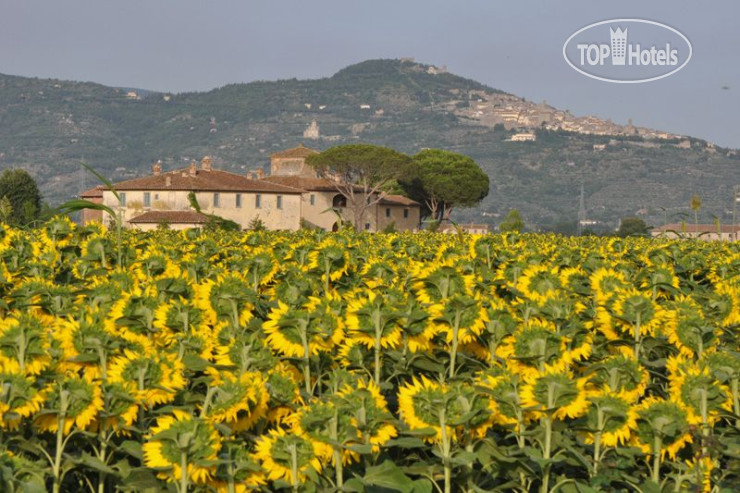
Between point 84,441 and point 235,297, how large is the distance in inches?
55.5

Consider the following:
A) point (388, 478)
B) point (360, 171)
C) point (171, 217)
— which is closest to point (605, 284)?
point (388, 478)

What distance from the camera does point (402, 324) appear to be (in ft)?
17.5

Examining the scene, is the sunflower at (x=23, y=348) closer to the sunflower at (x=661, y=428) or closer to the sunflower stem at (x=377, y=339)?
the sunflower stem at (x=377, y=339)

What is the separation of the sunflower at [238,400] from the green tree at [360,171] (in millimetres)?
100156

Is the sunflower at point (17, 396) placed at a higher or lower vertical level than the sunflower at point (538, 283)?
lower

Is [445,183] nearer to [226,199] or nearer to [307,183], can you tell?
[307,183]

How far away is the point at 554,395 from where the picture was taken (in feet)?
14.6

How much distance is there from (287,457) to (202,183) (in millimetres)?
90740

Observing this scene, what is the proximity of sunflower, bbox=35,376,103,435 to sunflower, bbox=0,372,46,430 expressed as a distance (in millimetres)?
70

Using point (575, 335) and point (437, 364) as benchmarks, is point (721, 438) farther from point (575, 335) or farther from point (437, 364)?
point (437, 364)

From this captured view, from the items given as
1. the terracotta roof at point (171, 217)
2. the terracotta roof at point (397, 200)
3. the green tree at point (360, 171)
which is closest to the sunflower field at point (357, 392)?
the terracotta roof at point (171, 217)

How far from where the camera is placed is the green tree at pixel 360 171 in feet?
347

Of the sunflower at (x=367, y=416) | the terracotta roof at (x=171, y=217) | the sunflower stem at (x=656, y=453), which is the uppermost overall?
the sunflower at (x=367, y=416)

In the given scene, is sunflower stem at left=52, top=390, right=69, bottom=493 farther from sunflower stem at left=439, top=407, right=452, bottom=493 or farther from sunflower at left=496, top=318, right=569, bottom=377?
sunflower at left=496, top=318, right=569, bottom=377
